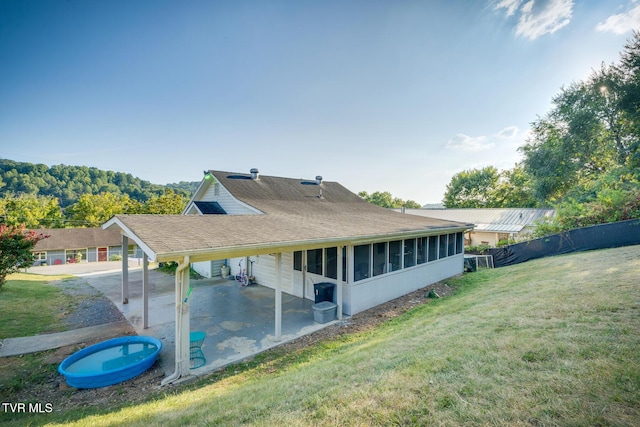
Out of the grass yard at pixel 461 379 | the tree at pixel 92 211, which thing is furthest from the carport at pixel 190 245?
the tree at pixel 92 211

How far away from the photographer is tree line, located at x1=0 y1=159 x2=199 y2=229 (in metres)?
33.4

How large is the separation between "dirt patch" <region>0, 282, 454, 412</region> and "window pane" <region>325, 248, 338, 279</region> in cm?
147

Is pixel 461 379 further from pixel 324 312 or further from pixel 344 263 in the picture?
pixel 344 263

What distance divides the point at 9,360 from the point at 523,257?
20.4 m

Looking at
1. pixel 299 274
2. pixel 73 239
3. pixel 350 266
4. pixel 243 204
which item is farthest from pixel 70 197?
pixel 350 266

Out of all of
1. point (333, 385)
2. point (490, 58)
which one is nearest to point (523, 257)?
point (490, 58)

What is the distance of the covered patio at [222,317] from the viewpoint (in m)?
6.55

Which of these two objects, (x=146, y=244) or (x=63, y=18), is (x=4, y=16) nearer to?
(x=63, y=18)

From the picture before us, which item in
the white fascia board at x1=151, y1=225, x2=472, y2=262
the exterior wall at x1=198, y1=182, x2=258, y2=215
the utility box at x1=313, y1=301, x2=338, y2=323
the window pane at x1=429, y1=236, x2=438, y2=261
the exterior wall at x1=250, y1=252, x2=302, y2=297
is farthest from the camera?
the window pane at x1=429, y1=236, x2=438, y2=261

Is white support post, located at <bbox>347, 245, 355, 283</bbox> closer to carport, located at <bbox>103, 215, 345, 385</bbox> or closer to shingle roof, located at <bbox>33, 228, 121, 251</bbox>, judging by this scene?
carport, located at <bbox>103, 215, 345, 385</bbox>

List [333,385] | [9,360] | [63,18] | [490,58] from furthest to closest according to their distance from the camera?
[490,58] → [63,18] → [9,360] → [333,385]

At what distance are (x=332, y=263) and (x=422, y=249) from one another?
4761 mm

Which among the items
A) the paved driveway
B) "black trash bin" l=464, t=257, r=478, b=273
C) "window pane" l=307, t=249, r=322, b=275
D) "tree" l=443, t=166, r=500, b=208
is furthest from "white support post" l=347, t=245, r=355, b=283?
"tree" l=443, t=166, r=500, b=208

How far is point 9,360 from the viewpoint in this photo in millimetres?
5980
